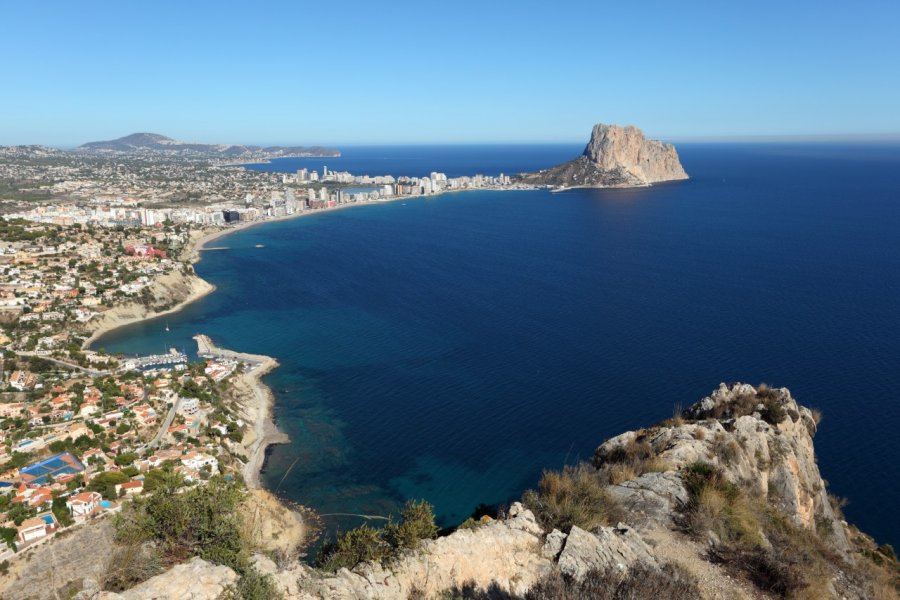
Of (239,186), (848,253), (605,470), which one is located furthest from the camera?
(239,186)

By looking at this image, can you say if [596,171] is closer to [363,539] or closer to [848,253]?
[848,253]

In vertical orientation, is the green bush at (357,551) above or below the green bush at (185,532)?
below

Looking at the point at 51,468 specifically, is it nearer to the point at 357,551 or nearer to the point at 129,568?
the point at 129,568

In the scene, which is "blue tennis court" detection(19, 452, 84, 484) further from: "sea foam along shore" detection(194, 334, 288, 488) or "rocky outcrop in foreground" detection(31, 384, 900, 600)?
"rocky outcrop in foreground" detection(31, 384, 900, 600)

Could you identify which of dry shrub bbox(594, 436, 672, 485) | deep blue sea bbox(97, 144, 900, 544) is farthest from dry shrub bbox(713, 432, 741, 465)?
deep blue sea bbox(97, 144, 900, 544)

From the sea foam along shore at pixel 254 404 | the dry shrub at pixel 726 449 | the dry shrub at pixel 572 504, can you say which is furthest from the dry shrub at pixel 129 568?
the sea foam along shore at pixel 254 404

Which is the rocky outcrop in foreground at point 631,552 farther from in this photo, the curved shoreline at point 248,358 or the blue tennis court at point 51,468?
the blue tennis court at point 51,468

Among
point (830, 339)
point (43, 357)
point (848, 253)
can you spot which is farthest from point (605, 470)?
point (848, 253)
